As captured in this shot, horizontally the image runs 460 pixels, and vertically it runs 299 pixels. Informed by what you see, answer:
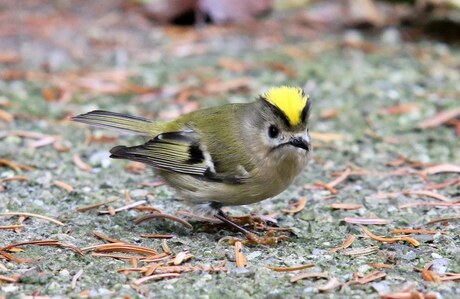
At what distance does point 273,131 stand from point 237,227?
0.51 metres

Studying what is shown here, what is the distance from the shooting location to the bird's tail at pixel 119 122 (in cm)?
411

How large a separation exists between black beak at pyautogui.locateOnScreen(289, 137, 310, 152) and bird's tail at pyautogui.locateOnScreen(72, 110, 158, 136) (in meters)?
0.85

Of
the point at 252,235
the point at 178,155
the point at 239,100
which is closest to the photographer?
the point at 252,235

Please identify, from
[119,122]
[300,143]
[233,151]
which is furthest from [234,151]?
[119,122]

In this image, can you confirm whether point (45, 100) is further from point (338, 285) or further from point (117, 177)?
point (338, 285)

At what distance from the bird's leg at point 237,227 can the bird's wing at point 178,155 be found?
21 cm

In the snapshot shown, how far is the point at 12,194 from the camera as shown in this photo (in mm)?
4078

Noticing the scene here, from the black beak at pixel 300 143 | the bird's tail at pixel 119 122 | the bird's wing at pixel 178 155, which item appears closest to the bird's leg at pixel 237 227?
the bird's wing at pixel 178 155

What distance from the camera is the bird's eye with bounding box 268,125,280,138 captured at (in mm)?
3714

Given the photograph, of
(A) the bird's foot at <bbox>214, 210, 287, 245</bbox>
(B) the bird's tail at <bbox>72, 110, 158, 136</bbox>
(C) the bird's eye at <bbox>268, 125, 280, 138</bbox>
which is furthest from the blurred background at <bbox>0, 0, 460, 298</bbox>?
(C) the bird's eye at <bbox>268, 125, 280, 138</bbox>

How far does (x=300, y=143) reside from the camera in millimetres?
3607

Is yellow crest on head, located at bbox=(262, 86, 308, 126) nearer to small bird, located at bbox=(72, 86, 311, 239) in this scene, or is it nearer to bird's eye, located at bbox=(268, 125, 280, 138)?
small bird, located at bbox=(72, 86, 311, 239)

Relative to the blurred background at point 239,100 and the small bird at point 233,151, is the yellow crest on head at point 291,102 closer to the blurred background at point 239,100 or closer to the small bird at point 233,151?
the small bird at point 233,151

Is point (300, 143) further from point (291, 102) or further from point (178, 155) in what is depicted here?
point (178, 155)
